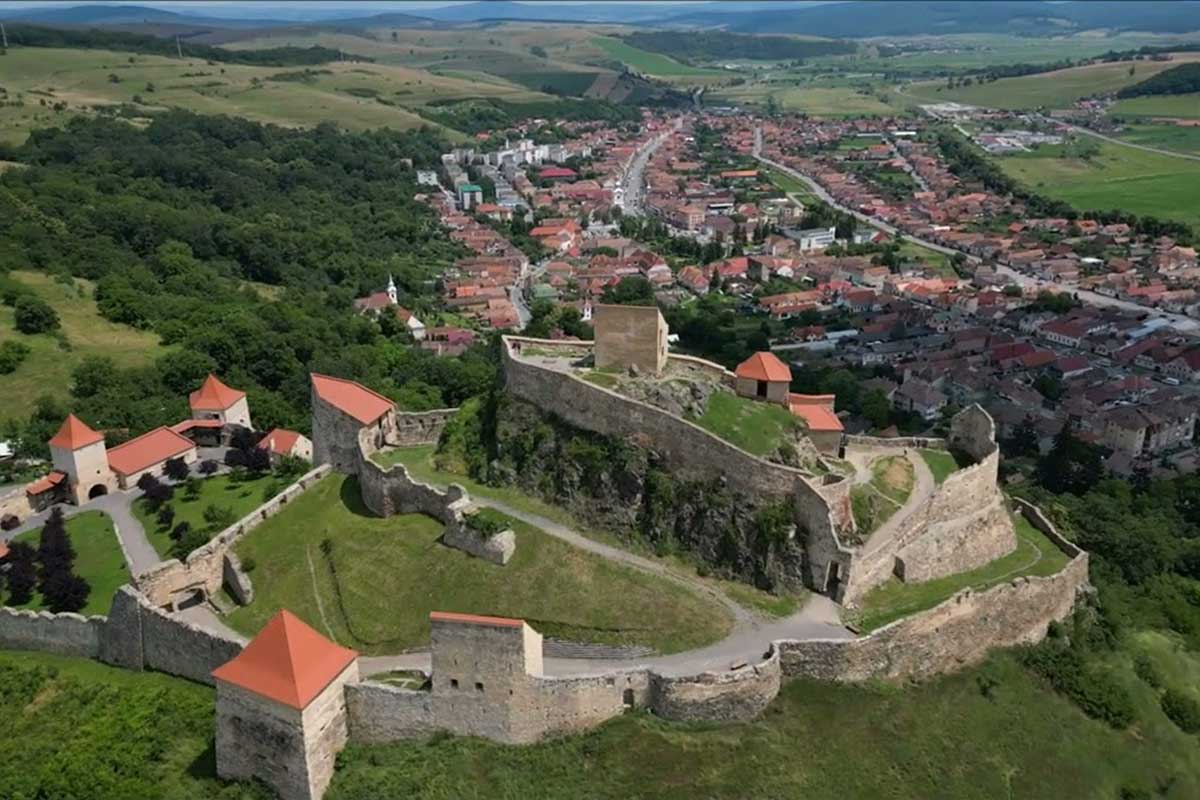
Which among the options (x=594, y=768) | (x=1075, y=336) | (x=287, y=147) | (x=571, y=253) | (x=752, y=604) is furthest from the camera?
(x=287, y=147)

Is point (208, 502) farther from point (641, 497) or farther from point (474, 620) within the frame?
point (474, 620)

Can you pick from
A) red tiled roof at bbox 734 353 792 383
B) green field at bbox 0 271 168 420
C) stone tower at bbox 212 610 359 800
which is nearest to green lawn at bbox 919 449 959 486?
red tiled roof at bbox 734 353 792 383

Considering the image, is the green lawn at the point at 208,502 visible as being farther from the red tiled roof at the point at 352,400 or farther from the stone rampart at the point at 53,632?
the stone rampart at the point at 53,632

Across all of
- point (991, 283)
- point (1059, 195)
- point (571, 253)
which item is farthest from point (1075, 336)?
point (1059, 195)

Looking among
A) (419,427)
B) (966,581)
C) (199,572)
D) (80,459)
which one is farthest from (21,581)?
(966,581)

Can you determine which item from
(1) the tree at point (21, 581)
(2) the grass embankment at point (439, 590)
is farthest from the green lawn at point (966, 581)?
(1) the tree at point (21, 581)

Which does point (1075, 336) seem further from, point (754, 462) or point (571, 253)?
point (754, 462)
